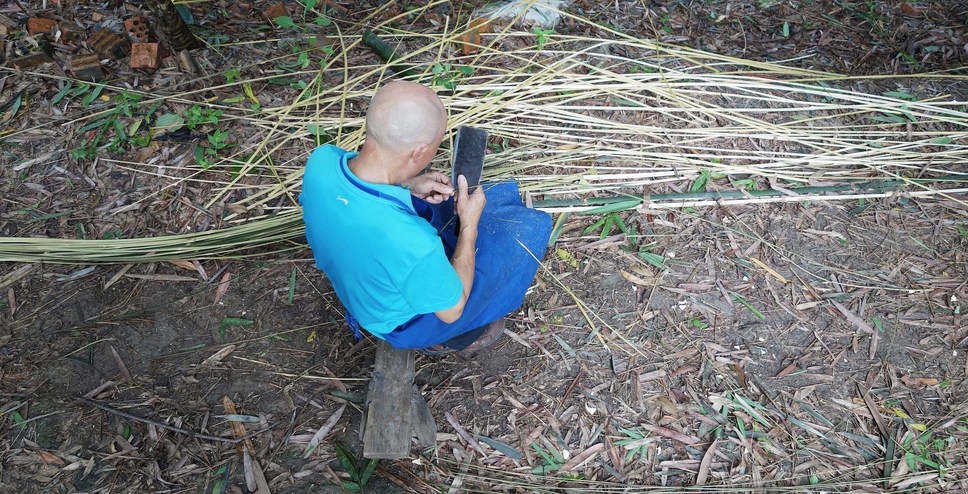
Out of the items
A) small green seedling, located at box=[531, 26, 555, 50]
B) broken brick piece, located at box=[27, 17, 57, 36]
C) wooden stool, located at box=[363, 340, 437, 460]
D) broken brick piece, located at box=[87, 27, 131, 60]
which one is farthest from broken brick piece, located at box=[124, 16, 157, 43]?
wooden stool, located at box=[363, 340, 437, 460]

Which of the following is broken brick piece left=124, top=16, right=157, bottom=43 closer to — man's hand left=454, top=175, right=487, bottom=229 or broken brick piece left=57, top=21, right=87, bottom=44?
broken brick piece left=57, top=21, right=87, bottom=44

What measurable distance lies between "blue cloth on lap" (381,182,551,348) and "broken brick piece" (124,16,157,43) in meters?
2.38

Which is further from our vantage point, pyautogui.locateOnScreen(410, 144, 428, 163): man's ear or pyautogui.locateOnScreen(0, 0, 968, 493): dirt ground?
pyautogui.locateOnScreen(0, 0, 968, 493): dirt ground

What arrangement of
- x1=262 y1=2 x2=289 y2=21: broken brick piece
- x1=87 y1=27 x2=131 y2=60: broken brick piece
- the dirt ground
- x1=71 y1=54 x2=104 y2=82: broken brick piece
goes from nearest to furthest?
the dirt ground, x1=71 y1=54 x2=104 y2=82: broken brick piece, x1=87 y1=27 x2=131 y2=60: broken brick piece, x1=262 y1=2 x2=289 y2=21: broken brick piece

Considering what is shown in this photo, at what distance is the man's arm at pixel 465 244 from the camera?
6.70ft

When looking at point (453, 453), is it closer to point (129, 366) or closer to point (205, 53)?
point (129, 366)

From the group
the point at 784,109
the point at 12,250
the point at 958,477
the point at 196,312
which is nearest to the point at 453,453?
the point at 196,312

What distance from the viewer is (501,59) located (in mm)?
3773

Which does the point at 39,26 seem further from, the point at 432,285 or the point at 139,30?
the point at 432,285

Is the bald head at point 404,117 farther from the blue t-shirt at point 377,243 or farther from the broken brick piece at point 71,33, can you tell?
the broken brick piece at point 71,33

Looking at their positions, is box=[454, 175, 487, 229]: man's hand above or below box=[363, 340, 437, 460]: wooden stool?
above

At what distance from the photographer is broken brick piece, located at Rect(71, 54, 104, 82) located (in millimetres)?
3516

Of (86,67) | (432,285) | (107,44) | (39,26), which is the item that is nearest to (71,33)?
(39,26)

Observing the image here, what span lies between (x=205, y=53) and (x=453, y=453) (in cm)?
268
